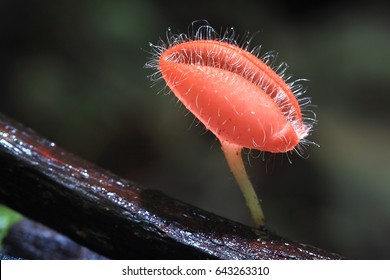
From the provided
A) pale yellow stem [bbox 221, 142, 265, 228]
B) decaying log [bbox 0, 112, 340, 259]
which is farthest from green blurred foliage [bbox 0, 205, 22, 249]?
pale yellow stem [bbox 221, 142, 265, 228]

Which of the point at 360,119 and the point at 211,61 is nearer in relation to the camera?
the point at 211,61

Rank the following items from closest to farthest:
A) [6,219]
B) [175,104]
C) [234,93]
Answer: [234,93]
[6,219]
[175,104]

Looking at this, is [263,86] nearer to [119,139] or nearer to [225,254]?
[225,254]

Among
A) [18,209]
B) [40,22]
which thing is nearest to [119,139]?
[40,22]

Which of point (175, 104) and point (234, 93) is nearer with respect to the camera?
point (234, 93)

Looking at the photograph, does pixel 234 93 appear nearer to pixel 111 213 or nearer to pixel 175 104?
pixel 111 213

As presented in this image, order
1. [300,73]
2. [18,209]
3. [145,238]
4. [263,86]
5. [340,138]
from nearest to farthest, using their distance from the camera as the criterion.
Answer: [263,86] < [145,238] < [18,209] < [340,138] < [300,73]

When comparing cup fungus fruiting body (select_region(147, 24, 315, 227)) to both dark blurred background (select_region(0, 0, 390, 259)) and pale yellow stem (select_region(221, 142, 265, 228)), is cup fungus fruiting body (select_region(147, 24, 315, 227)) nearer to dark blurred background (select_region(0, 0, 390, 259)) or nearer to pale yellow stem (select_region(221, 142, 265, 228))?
pale yellow stem (select_region(221, 142, 265, 228))

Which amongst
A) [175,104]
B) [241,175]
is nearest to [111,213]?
[241,175]
